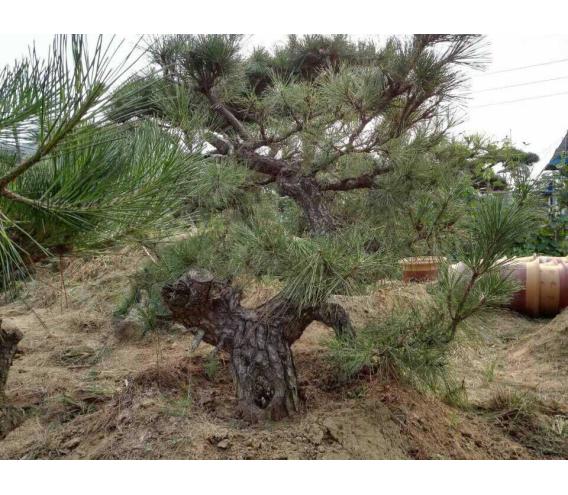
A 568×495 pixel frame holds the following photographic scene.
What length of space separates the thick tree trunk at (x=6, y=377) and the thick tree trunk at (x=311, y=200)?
76 cm

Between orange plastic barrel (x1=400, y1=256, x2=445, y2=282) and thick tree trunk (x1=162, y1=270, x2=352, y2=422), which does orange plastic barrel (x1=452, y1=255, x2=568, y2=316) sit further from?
thick tree trunk (x1=162, y1=270, x2=352, y2=422)

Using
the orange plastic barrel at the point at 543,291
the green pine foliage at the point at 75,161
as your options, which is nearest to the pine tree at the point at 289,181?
the green pine foliage at the point at 75,161

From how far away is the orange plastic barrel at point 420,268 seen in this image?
3.32ft

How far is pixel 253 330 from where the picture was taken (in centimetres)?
97

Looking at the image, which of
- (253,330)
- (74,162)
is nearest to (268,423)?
(253,330)

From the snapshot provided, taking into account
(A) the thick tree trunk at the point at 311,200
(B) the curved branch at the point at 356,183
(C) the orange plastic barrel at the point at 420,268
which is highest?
(B) the curved branch at the point at 356,183

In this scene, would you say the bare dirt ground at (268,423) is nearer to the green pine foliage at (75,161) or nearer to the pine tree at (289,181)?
the pine tree at (289,181)

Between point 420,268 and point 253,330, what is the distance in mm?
400

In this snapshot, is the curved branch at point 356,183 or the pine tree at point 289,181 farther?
the curved branch at point 356,183

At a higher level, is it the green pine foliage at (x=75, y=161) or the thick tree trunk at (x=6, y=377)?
the green pine foliage at (x=75, y=161)

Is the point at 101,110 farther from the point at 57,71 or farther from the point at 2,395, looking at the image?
the point at 2,395

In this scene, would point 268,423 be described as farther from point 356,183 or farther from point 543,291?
point 543,291

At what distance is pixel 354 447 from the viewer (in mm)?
798

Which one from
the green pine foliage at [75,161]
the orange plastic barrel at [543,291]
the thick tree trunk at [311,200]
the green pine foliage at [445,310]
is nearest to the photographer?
the green pine foliage at [75,161]
